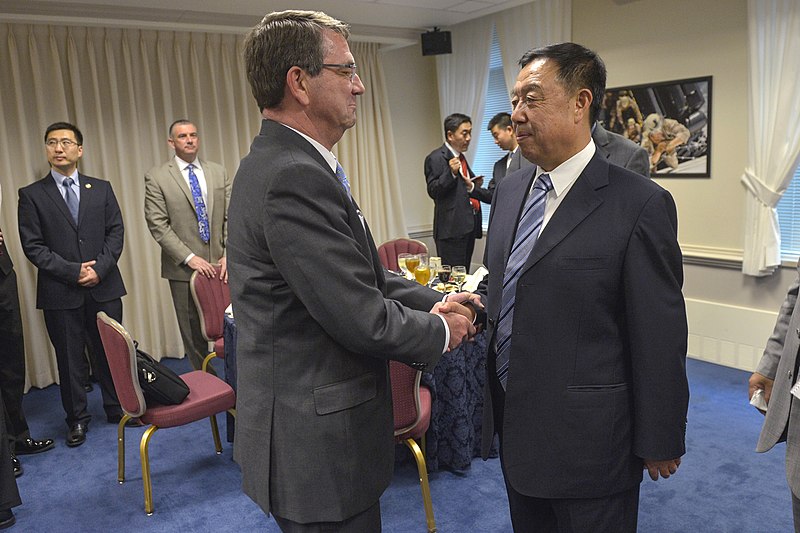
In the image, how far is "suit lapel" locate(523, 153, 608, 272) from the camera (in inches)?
60.7

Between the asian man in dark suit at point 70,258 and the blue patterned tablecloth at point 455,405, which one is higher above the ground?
the asian man in dark suit at point 70,258

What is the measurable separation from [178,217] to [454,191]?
2.27 m

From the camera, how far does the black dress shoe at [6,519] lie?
9.96ft

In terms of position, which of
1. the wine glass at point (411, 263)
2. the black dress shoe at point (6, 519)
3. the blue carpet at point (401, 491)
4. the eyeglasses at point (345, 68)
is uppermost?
the eyeglasses at point (345, 68)

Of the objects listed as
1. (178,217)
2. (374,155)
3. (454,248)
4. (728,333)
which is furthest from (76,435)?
(728,333)

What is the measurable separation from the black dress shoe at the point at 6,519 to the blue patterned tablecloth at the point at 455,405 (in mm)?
1962

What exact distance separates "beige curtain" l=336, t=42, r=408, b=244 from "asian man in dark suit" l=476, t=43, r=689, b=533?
4.92 m

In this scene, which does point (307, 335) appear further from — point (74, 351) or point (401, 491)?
point (74, 351)

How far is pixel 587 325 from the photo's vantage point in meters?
1.53

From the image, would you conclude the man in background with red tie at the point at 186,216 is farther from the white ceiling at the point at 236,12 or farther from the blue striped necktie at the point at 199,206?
the white ceiling at the point at 236,12

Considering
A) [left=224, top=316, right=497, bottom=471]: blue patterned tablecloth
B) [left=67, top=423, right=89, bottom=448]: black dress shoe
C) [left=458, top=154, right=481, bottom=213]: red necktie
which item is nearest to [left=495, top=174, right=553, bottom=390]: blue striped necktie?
[left=224, top=316, right=497, bottom=471]: blue patterned tablecloth

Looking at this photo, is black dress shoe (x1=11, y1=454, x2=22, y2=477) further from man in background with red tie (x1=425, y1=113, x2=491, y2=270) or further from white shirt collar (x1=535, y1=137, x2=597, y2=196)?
→ man in background with red tie (x1=425, y1=113, x2=491, y2=270)

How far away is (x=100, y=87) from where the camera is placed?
516 centimetres

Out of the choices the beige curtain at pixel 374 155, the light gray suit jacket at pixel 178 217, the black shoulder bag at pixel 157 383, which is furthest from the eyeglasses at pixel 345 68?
the beige curtain at pixel 374 155
